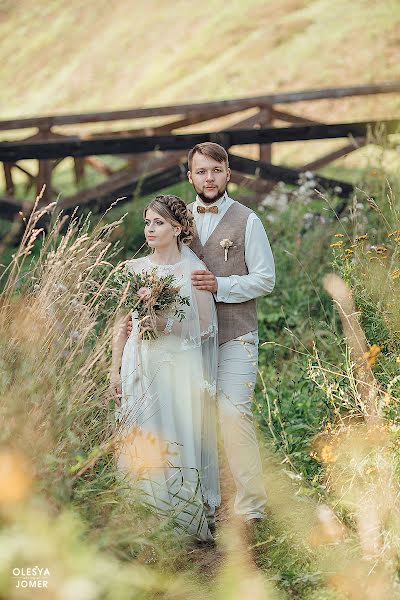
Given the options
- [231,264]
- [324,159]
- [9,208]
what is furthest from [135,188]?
[231,264]

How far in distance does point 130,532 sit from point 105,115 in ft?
24.5

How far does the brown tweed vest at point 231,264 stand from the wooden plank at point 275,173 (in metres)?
4.08

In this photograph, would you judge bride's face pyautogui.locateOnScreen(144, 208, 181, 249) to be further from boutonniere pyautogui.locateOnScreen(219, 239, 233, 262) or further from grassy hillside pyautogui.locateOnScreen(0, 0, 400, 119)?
grassy hillside pyautogui.locateOnScreen(0, 0, 400, 119)

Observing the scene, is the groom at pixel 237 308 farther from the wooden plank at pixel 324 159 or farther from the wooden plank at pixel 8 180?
the wooden plank at pixel 8 180

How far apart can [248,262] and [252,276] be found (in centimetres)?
12

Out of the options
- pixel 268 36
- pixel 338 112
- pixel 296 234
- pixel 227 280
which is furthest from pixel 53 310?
pixel 268 36

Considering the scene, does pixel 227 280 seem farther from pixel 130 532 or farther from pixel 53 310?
pixel 130 532

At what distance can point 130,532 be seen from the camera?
3602 mm

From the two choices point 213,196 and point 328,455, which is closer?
point 328,455

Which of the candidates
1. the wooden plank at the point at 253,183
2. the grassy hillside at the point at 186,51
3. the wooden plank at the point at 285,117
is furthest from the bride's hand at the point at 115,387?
the grassy hillside at the point at 186,51

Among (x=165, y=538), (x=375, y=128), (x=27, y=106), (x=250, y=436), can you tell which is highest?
(x=27, y=106)

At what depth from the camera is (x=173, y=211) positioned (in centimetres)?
459

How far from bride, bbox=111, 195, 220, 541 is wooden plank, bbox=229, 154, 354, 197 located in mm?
4311

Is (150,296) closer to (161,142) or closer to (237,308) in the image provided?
(237,308)
